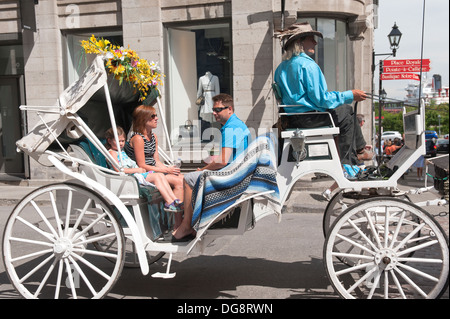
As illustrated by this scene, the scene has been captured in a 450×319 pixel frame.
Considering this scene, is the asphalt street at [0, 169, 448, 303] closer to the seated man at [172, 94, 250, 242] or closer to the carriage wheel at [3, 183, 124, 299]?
the carriage wheel at [3, 183, 124, 299]

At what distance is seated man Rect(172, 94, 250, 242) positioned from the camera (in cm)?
407

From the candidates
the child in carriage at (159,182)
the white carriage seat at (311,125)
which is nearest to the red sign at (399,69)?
the white carriage seat at (311,125)

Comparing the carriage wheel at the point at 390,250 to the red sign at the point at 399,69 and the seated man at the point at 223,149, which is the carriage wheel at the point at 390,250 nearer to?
the seated man at the point at 223,149

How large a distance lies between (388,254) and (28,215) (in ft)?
23.3

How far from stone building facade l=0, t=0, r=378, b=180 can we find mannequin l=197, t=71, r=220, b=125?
0.17m

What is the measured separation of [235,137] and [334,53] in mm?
9063

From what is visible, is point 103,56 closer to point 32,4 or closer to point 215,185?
point 215,185

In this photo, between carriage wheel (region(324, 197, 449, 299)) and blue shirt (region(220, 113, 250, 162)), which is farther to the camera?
blue shirt (region(220, 113, 250, 162))

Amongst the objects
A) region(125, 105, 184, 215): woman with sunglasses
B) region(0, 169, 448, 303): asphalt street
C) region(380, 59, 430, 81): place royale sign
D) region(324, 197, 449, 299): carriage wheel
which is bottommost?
region(0, 169, 448, 303): asphalt street

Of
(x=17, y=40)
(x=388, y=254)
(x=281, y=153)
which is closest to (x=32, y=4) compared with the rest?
(x=17, y=40)

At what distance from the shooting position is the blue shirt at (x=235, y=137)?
160 inches

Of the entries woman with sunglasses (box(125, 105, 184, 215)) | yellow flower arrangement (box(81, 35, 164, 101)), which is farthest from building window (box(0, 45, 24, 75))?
yellow flower arrangement (box(81, 35, 164, 101))

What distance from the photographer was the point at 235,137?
4.09 m
